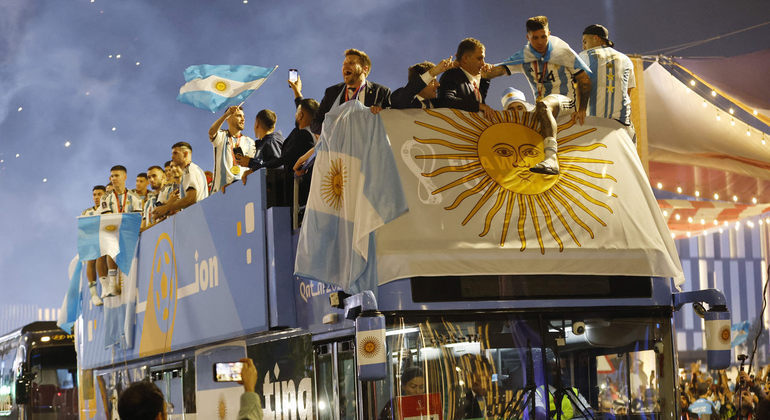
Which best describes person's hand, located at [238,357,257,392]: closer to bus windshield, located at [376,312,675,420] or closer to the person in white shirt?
bus windshield, located at [376,312,675,420]

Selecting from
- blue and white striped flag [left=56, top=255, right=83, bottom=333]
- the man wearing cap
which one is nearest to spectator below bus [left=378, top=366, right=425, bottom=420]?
the man wearing cap

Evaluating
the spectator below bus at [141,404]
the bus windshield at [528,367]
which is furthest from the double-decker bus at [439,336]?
the spectator below bus at [141,404]

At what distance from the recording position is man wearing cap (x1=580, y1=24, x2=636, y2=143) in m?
6.27

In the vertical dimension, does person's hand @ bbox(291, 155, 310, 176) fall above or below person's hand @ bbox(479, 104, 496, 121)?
below

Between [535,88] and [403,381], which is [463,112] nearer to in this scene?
[535,88]

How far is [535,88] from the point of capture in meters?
6.48

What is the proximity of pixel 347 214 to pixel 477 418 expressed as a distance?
1342mm

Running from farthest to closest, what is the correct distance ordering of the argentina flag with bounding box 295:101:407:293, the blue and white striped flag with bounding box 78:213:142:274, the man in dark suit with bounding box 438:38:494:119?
the blue and white striped flag with bounding box 78:213:142:274 < the man in dark suit with bounding box 438:38:494:119 < the argentina flag with bounding box 295:101:407:293

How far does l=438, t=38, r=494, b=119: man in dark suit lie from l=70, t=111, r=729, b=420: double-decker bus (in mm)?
1214

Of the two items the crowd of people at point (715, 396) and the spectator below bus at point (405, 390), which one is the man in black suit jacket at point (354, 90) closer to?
the spectator below bus at point (405, 390)

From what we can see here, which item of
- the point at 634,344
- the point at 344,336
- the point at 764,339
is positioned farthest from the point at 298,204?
the point at 764,339

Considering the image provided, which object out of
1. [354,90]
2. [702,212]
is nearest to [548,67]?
[354,90]

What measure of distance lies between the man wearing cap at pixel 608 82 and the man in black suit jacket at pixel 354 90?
136cm

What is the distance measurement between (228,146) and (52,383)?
9.17 meters
